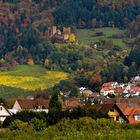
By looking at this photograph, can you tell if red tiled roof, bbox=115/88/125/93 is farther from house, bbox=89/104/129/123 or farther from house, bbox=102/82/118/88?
house, bbox=89/104/129/123

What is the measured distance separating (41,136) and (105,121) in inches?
462

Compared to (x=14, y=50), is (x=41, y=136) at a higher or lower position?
higher

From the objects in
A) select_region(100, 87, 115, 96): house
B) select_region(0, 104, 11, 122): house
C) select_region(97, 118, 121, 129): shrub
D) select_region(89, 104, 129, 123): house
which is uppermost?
select_region(97, 118, 121, 129): shrub

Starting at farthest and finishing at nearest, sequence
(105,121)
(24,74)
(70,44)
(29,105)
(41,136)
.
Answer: (70,44) → (24,74) → (29,105) → (105,121) → (41,136)

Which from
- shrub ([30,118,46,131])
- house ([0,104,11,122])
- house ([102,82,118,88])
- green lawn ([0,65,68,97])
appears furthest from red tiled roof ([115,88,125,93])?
shrub ([30,118,46,131])

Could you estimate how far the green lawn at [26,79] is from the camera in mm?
139375

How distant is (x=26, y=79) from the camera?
150125 millimetres

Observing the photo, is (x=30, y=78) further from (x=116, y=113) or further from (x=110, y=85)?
(x=116, y=113)

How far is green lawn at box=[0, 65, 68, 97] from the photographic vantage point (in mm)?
139375

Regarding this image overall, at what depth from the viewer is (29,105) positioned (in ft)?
291

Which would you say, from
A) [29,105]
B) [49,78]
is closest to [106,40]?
[49,78]

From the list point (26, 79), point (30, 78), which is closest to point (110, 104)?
point (26, 79)

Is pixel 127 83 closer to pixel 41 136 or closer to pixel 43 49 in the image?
pixel 43 49

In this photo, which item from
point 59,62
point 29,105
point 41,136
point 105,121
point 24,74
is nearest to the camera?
point 41,136
